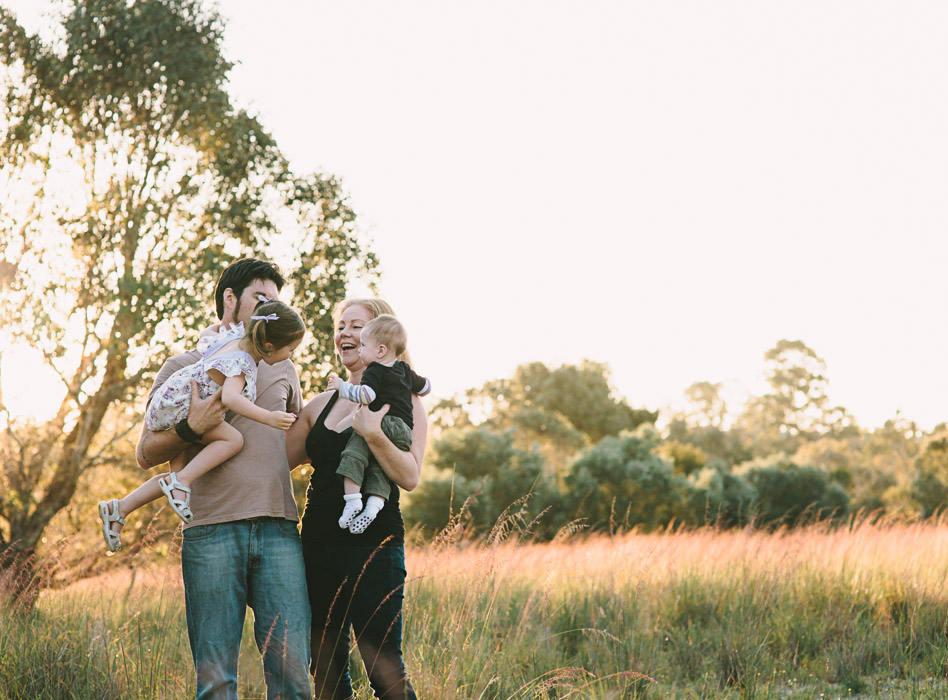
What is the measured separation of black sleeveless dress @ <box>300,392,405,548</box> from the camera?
292 cm

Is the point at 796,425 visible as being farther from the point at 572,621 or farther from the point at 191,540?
the point at 191,540

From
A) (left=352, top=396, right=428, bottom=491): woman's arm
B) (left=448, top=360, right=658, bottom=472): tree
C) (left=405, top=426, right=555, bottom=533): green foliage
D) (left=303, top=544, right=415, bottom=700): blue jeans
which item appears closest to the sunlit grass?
(left=303, top=544, right=415, bottom=700): blue jeans

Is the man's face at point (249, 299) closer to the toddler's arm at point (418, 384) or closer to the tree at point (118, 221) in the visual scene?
the toddler's arm at point (418, 384)

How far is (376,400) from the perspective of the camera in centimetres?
304

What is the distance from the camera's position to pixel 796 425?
54.1 metres

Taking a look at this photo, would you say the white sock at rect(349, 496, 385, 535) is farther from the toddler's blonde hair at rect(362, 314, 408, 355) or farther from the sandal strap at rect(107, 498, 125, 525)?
the sandal strap at rect(107, 498, 125, 525)

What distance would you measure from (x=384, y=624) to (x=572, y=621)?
3180 mm

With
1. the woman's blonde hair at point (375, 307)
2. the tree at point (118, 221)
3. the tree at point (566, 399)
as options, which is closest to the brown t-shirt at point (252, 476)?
the woman's blonde hair at point (375, 307)

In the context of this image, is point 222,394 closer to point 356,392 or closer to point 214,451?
point 214,451

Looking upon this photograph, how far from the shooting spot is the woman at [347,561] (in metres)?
2.85

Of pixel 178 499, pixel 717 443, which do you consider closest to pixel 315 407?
pixel 178 499

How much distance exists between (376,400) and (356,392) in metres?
0.09

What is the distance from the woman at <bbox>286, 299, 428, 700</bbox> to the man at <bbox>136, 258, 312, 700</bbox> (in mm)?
161

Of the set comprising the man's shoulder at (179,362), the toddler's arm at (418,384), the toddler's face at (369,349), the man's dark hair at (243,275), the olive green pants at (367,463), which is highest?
the man's dark hair at (243,275)
